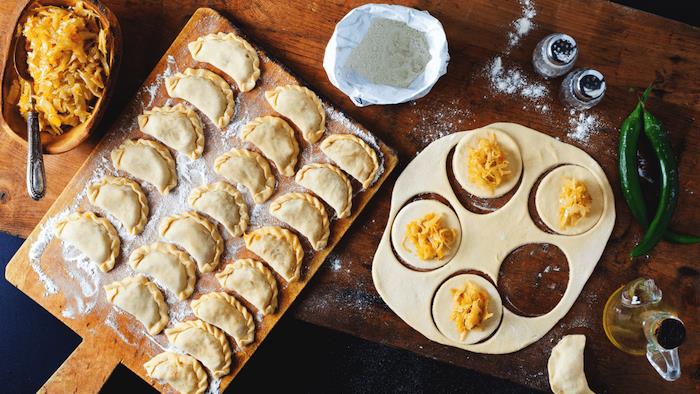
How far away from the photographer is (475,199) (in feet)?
9.72

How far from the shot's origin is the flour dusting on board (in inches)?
116

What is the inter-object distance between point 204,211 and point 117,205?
45 cm

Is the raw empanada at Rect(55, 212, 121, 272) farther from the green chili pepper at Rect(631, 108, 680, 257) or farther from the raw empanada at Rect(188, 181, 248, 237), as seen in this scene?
the green chili pepper at Rect(631, 108, 680, 257)

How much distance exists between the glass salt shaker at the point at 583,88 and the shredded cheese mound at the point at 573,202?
1.31 feet

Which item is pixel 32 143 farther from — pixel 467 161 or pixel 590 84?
pixel 590 84

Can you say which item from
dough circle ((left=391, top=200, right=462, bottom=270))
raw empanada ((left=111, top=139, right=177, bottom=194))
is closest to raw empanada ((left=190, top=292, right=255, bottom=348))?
raw empanada ((left=111, top=139, right=177, bottom=194))

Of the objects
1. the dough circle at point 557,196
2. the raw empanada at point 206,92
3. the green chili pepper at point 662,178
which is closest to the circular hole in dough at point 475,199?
the dough circle at point 557,196

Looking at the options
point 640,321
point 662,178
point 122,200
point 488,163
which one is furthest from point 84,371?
point 662,178

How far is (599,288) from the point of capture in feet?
9.74

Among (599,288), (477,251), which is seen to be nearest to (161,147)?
(477,251)

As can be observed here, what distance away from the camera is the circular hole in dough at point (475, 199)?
296 cm

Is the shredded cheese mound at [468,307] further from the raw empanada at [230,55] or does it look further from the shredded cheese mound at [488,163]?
the raw empanada at [230,55]

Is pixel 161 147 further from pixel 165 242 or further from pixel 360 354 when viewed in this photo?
pixel 360 354

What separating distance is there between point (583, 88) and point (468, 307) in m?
1.22
